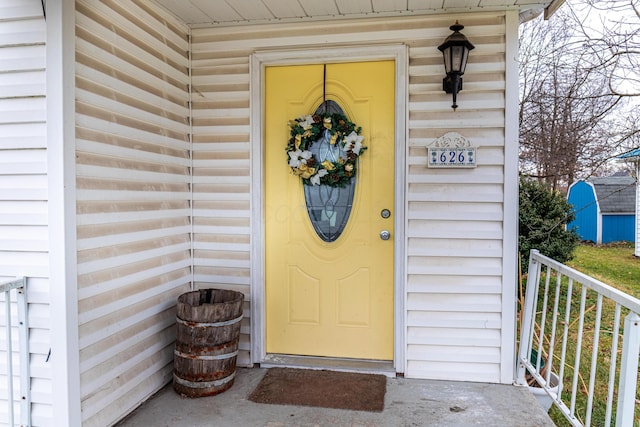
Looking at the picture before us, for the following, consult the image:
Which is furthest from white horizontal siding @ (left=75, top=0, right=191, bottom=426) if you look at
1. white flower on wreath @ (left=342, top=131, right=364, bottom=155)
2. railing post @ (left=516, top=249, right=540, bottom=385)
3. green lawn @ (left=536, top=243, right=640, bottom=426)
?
green lawn @ (left=536, top=243, right=640, bottom=426)

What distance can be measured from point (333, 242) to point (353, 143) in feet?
2.22

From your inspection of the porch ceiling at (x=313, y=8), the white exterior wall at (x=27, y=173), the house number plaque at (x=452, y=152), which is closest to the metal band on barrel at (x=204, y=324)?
the white exterior wall at (x=27, y=173)

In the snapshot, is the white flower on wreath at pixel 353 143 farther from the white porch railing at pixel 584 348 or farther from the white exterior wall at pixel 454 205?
the white porch railing at pixel 584 348

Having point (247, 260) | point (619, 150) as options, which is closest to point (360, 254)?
point (247, 260)

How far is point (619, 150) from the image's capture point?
405 centimetres

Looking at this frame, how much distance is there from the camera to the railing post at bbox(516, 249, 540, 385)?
2.66m

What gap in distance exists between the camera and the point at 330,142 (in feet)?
9.68

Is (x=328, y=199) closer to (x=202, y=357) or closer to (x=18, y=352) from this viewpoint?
(x=202, y=357)

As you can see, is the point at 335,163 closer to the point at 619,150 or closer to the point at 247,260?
the point at 247,260

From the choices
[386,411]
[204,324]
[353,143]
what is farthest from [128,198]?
[386,411]

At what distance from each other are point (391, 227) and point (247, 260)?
1.01 meters

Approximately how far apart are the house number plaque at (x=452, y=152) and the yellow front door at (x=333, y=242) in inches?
11.0

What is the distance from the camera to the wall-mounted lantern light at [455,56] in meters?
2.63

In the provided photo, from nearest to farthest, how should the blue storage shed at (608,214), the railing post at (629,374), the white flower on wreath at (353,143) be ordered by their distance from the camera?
the railing post at (629,374), the white flower on wreath at (353,143), the blue storage shed at (608,214)
